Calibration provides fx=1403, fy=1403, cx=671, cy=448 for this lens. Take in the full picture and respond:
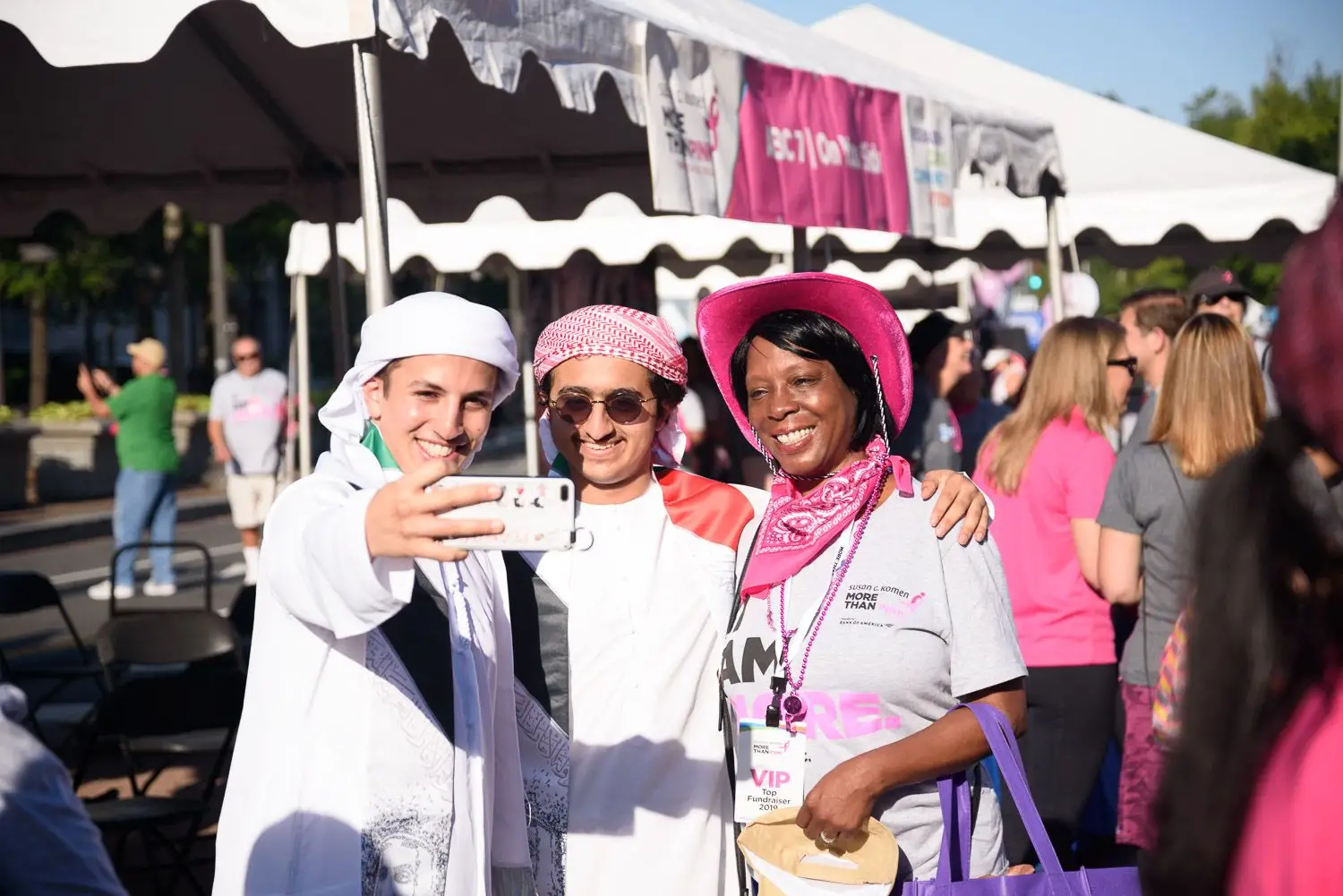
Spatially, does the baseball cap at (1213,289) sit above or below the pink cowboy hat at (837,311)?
above

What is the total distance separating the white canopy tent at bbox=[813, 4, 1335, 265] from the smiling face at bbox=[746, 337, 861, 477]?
744cm

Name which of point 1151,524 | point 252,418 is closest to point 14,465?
point 252,418

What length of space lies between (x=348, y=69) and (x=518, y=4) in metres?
2.47

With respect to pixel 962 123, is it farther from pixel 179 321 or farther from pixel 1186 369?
pixel 179 321

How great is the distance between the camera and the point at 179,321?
32.2 meters

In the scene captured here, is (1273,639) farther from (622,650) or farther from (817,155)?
(817,155)

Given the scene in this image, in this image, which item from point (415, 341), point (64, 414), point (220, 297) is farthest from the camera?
point (220, 297)

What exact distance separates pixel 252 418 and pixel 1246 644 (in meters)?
11.6

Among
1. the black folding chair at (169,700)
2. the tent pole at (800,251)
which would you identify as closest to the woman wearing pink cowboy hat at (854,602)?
the black folding chair at (169,700)

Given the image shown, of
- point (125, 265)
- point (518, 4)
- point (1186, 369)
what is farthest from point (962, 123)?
point (125, 265)

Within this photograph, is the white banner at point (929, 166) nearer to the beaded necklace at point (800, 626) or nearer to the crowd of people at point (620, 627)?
the crowd of people at point (620, 627)

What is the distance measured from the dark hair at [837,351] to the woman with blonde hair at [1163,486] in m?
1.98

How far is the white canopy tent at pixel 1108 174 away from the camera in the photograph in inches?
376

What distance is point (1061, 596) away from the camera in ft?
16.1
